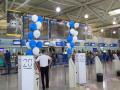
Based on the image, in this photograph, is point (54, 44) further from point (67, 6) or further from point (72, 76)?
point (72, 76)

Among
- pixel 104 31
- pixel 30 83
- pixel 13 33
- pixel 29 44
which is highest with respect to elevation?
pixel 104 31

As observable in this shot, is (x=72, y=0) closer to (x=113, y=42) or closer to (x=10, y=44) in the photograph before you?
(x=10, y=44)

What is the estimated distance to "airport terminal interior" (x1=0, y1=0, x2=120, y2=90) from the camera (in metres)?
6.77

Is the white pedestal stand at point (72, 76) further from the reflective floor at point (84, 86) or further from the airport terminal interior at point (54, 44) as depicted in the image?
the reflective floor at point (84, 86)

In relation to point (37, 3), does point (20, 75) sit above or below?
below

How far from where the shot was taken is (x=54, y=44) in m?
17.1

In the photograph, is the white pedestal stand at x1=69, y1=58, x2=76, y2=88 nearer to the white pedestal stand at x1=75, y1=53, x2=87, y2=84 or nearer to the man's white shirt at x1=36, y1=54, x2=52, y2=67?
the white pedestal stand at x1=75, y1=53, x2=87, y2=84

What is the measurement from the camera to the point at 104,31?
26750 millimetres

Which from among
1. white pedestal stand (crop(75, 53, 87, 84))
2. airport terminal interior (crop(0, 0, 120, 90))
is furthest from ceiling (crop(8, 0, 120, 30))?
white pedestal stand (crop(75, 53, 87, 84))

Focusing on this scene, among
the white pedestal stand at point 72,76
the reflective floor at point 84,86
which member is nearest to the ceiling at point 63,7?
the reflective floor at point 84,86

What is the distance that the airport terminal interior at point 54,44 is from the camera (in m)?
6.77

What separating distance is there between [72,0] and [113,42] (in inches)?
505

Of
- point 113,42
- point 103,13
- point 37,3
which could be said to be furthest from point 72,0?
point 113,42

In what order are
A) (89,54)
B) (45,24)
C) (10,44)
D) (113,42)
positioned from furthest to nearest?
(113,42), (89,54), (10,44), (45,24)
